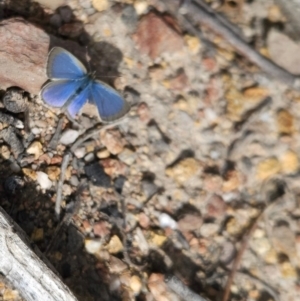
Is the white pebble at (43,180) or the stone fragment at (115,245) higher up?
the white pebble at (43,180)

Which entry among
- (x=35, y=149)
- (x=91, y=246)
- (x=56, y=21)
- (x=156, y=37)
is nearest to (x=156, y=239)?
(x=91, y=246)

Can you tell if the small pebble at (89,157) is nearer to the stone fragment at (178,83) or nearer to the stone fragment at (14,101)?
the stone fragment at (14,101)

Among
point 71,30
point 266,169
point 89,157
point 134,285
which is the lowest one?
point 134,285

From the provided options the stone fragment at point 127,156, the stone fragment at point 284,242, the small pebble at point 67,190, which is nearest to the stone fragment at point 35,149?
the small pebble at point 67,190

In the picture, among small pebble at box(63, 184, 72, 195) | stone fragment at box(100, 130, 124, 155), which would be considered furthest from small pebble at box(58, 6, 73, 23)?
small pebble at box(63, 184, 72, 195)

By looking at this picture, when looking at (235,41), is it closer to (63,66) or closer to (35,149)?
(63,66)
